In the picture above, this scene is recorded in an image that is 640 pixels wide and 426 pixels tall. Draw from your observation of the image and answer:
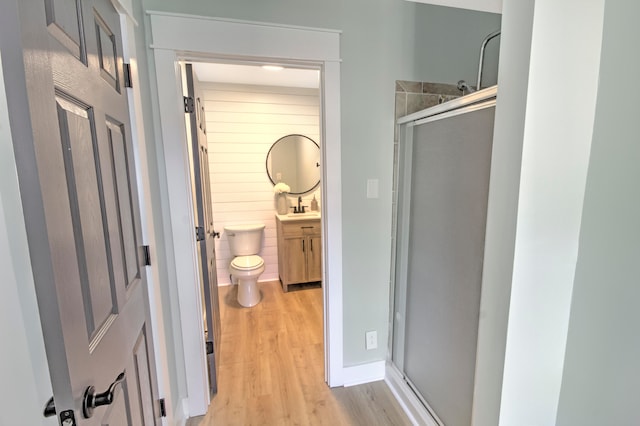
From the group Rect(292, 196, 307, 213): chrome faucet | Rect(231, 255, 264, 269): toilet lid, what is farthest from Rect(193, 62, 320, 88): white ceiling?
Rect(231, 255, 264, 269): toilet lid

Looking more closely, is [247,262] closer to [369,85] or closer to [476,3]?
[369,85]

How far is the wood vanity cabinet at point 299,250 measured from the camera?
126 inches

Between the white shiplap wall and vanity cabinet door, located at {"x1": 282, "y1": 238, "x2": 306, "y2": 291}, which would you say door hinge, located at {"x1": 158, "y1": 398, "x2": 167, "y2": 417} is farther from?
the white shiplap wall

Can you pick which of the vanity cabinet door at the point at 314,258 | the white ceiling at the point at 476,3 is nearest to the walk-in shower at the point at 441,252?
the white ceiling at the point at 476,3

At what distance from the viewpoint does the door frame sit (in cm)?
142

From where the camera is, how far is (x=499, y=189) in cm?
78

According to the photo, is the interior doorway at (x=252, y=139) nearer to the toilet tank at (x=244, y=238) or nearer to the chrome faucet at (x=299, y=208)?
the chrome faucet at (x=299, y=208)

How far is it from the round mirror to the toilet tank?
625mm

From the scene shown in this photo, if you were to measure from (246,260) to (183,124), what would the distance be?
1.77m

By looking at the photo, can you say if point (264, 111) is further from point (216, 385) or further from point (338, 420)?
point (338, 420)

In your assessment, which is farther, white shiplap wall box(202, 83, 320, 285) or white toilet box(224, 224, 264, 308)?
white shiplap wall box(202, 83, 320, 285)

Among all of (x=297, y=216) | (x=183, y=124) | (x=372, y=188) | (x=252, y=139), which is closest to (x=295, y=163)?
(x=252, y=139)

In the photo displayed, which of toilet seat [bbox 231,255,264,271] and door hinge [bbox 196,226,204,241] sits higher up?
door hinge [bbox 196,226,204,241]

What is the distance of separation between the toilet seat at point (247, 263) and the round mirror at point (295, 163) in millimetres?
952
